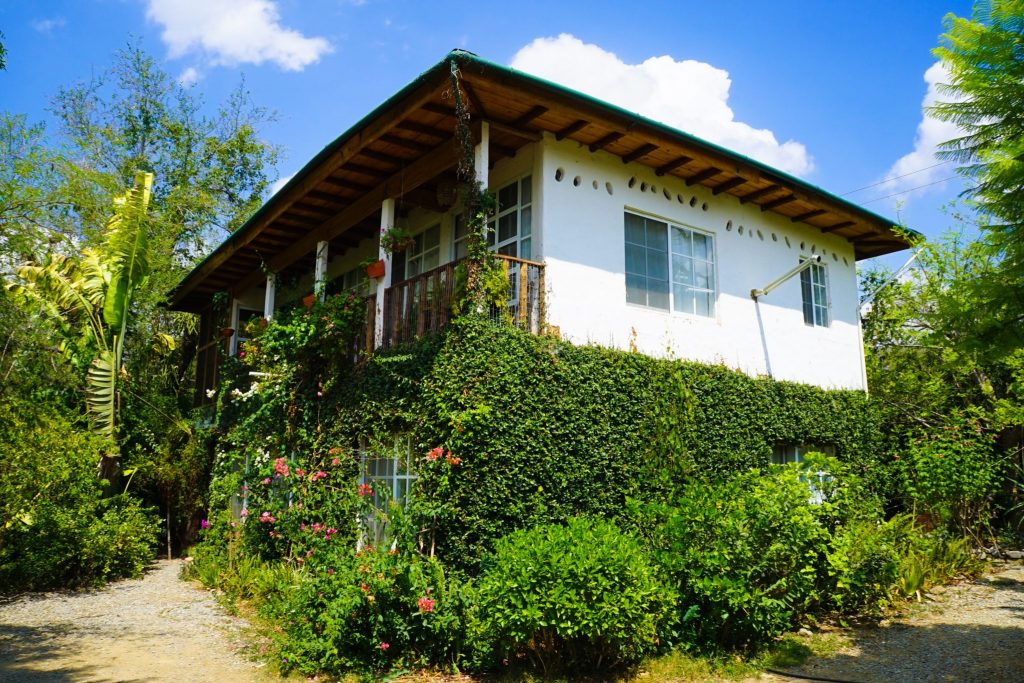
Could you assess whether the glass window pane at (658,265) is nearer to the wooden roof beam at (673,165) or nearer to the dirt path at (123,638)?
the wooden roof beam at (673,165)

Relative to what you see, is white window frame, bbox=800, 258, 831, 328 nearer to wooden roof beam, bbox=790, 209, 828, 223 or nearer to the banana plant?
wooden roof beam, bbox=790, 209, 828, 223

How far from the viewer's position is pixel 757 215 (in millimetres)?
12453

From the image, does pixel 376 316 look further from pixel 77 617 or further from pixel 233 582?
pixel 77 617

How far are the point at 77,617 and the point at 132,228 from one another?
22.5 feet

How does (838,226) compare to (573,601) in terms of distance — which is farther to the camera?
(838,226)

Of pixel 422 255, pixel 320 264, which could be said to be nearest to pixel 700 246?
pixel 422 255

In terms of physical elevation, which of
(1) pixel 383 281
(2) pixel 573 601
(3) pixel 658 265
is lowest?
(2) pixel 573 601

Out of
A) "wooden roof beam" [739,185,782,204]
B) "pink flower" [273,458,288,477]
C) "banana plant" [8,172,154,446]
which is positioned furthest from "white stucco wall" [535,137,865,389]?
"banana plant" [8,172,154,446]

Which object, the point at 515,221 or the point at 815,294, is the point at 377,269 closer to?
the point at 515,221

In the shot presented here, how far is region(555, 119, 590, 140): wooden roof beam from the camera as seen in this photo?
A: 932 centimetres

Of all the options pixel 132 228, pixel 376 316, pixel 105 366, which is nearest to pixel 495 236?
pixel 376 316

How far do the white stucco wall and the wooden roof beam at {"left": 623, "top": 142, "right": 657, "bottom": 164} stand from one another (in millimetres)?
126

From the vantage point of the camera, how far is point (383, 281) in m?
10.6

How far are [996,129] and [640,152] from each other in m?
4.92
